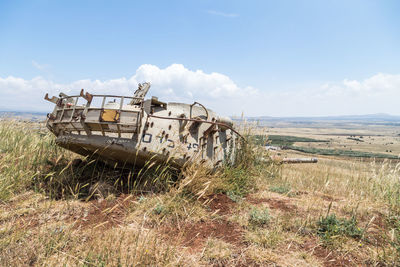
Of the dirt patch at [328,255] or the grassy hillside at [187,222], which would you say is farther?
the dirt patch at [328,255]

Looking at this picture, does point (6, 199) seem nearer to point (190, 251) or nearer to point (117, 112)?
point (117, 112)

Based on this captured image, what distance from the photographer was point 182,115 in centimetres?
545

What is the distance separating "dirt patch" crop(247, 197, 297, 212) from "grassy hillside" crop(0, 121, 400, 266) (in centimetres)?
3

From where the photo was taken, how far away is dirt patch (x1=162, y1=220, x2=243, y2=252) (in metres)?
3.59

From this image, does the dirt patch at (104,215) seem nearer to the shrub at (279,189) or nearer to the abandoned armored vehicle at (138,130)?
the abandoned armored vehicle at (138,130)

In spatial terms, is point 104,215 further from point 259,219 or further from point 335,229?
point 335,229

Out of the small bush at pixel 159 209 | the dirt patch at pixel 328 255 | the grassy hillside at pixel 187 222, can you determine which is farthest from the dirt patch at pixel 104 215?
the dirt patch at pixel 328 255

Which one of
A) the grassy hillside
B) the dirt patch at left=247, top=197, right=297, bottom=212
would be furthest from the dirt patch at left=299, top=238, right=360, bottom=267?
the dirt patch at left=247, top=197, right=297, bottom=212

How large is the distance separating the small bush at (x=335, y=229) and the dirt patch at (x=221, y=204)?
1.69 metres

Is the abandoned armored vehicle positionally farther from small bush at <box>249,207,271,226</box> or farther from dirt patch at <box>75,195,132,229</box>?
small bush at <box>249,207,271,226</box>

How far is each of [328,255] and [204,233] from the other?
1775 millimetres

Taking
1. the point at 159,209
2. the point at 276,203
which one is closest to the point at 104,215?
the point at 159,209

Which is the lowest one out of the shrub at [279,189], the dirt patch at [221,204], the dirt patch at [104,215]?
the shrub at [279,189]

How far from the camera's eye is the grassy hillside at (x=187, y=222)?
3.00 metres
